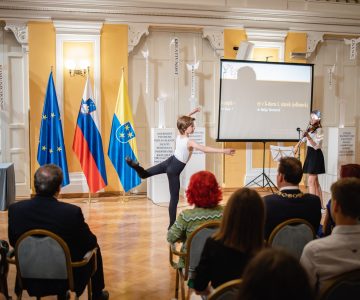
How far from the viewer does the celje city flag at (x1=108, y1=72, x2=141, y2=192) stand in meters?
7.36

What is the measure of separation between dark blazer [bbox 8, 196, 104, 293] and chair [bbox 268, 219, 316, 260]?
1.21 meters

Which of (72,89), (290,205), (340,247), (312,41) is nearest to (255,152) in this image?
(312,41)

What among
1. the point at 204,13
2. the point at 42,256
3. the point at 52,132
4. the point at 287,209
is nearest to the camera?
the point at 42,256

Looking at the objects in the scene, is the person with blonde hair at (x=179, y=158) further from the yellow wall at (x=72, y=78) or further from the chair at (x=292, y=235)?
the yellow wall at (x=72, y=78)

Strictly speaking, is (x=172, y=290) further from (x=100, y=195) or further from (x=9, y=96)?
(x=9, y=96)

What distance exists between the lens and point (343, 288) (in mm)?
1787

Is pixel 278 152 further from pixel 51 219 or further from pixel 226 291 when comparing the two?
pixel 226 291

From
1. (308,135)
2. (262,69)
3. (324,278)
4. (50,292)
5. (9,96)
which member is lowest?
(50,292)

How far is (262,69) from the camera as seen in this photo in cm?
829

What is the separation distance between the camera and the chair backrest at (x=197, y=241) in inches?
105

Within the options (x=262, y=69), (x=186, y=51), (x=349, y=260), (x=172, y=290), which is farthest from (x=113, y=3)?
(x=349, y=260)

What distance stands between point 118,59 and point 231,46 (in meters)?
2.21

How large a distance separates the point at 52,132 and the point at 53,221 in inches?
190

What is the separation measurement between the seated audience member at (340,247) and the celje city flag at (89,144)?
223 inches
